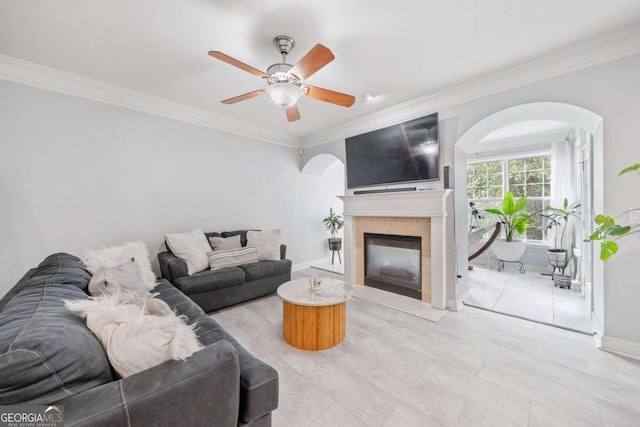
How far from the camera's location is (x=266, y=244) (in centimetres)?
364

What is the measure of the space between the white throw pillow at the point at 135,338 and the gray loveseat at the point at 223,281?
6.20 feet

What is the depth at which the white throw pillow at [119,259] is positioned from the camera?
6.57ft

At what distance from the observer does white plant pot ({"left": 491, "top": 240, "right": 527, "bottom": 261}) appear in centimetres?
453

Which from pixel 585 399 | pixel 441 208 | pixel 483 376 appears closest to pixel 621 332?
pixel 585 399

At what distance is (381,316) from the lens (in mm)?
2824

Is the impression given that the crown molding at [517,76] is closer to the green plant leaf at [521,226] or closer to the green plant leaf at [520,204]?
the green plant leaf at [520,204]

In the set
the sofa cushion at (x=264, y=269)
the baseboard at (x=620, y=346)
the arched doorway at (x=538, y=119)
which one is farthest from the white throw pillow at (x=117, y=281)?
the baseboard at (x=620, y=346)

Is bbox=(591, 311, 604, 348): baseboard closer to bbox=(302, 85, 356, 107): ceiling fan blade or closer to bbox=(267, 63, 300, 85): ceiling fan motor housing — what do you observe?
bbox=(302, 85, 356, 107): ceiling fan blade

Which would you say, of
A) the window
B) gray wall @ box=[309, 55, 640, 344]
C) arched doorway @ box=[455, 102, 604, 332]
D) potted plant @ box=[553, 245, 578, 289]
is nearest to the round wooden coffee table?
arched doorway @ box=[455, 102, 604, 332]

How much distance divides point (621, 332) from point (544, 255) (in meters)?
3.01

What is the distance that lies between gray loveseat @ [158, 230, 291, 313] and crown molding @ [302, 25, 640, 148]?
258cm

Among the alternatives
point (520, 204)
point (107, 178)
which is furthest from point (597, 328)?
point (107, 178)

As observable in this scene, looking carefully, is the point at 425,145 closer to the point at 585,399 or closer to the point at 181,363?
the point at 585,399

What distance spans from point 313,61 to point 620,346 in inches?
134
